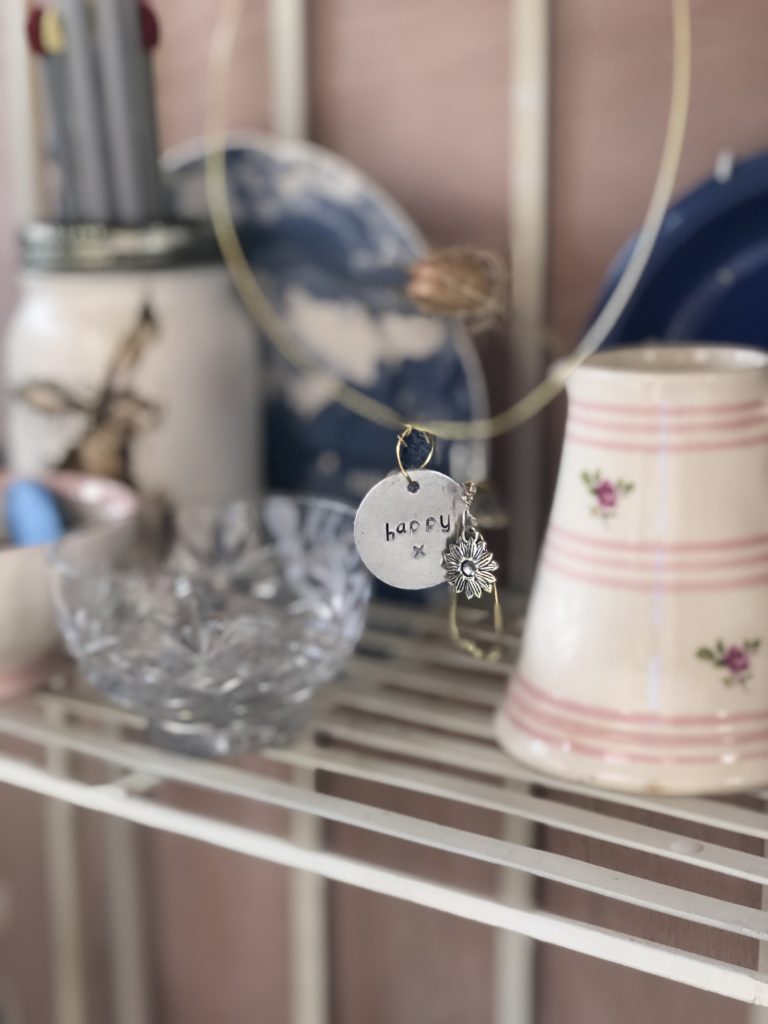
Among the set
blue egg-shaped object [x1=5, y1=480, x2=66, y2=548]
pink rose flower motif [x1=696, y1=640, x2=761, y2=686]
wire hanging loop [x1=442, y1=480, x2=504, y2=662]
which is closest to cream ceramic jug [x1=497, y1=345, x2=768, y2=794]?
pink rose flower motif [x1=696, y1=640, x2=761, y2=686]

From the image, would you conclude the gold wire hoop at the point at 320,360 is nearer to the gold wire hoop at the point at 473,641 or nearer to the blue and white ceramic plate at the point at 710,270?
the blue and white ceramic plate at the point at 710,270

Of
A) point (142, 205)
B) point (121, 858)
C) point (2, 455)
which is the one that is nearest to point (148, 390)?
point (142, 205)

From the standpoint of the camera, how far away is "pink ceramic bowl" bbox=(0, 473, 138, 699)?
46 centimetres

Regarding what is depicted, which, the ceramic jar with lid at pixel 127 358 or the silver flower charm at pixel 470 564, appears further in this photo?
the ceramic jar with lid at pixel 127 358

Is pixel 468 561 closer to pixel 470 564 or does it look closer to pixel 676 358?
pixel 470 564

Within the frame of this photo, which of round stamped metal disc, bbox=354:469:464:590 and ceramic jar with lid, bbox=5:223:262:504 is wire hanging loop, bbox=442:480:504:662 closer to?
round stamped metal disc, bbox=354:469:464:590

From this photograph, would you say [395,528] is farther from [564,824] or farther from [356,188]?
[356,188]

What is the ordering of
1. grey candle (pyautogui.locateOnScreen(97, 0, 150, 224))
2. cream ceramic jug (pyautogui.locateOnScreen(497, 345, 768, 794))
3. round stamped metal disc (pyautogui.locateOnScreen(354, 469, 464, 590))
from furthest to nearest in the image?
grey candle (pyautogui.locateOnScreen(97, 0, 150, 224)) < cream ceramic jug (pyautogui.locateOnScreen(497, 345, 768, 794)) < round stamped metal disc (pyautogui.locateOnScreen(354, 469, 464, 590))

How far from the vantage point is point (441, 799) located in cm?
42

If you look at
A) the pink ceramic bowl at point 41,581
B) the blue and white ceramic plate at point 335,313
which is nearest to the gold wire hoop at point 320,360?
the blue and white ceramic plate at point 335,313

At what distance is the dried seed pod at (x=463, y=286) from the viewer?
17.5 inches

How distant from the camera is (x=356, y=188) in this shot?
21.3 inches

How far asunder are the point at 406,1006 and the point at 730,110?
465 mm

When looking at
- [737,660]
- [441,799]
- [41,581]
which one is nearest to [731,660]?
[737,660]
